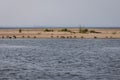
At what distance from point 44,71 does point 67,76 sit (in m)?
3.37

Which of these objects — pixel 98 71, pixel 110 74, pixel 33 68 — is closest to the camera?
pixel 110 74

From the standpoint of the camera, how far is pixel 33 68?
3244cm

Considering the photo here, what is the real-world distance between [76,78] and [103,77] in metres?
2.06

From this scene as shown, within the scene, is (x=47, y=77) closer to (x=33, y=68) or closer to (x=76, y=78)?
(x=76, y=78)

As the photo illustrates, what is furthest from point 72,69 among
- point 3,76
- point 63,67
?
point 3,76

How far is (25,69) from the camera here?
31719mm

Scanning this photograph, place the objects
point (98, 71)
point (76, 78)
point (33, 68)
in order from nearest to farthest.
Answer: point (76, 78) < point (98, 71) < point (33, 68)

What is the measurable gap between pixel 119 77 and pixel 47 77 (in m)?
5.37

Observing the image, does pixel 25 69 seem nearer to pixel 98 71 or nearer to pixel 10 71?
pixel 10 71

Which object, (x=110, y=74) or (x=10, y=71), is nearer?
(x=110, y=74)

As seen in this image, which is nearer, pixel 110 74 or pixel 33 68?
pixel 110 74

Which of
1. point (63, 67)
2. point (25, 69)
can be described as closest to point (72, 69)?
point (63, 67)

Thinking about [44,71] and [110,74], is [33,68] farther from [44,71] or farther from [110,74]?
[110,74]

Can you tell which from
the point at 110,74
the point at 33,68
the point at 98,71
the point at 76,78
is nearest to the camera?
the point at 76,78
